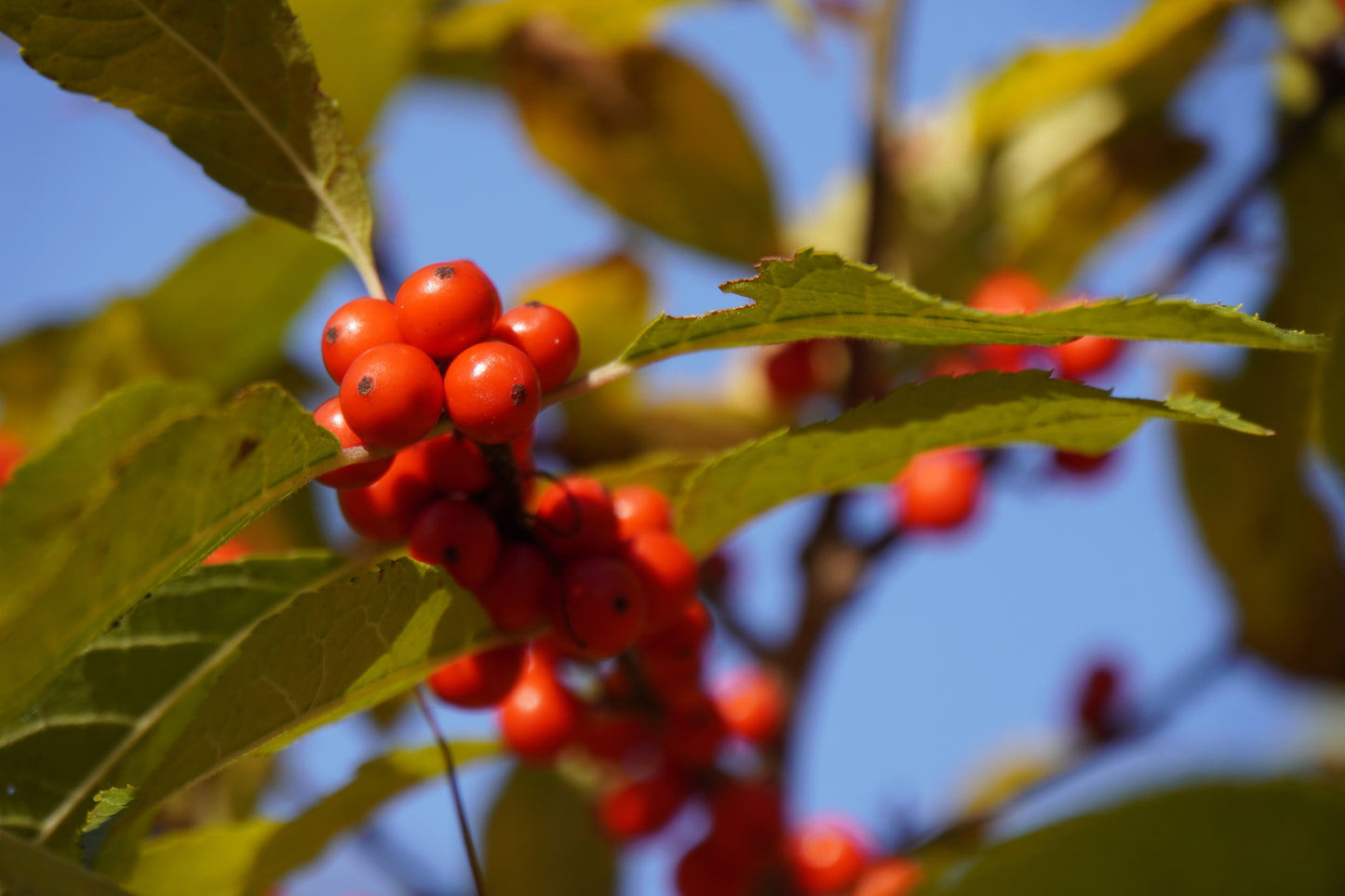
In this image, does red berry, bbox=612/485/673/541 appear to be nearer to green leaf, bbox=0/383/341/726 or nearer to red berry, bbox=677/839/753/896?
green leaf, bbox=0/383/341/726

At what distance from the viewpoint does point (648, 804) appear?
140cm

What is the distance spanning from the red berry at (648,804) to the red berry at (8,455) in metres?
0.92

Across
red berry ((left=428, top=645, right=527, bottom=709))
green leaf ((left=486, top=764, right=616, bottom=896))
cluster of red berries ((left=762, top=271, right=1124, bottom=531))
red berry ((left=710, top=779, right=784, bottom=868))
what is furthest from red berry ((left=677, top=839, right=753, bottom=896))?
red berry ((left=428, top=645, right=527, bottom=709))

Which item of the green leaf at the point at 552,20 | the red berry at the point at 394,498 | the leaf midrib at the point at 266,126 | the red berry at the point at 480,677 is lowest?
the red berry at the point at 480,677

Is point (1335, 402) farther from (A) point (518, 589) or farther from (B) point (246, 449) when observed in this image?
(B) point (246, 449)

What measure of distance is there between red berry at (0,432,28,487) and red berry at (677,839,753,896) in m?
1.04

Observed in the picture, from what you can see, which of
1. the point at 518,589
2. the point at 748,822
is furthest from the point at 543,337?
the point at 748,822

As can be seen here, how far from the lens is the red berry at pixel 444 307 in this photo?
694 mm

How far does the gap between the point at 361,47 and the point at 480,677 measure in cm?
93

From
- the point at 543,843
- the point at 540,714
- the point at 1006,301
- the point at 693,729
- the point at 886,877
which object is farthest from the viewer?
the point at 543,843

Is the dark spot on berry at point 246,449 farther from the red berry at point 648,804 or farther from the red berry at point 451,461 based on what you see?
the red berry at point 648,804

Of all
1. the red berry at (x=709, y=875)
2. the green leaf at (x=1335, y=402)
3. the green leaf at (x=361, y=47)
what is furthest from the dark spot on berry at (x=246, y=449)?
the red berry at (x=709, y=875)

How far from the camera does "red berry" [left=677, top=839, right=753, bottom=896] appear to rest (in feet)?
4.66

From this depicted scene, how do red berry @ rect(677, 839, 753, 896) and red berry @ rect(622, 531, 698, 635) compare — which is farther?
red berry @ rect(677, 839, 753, 896)
